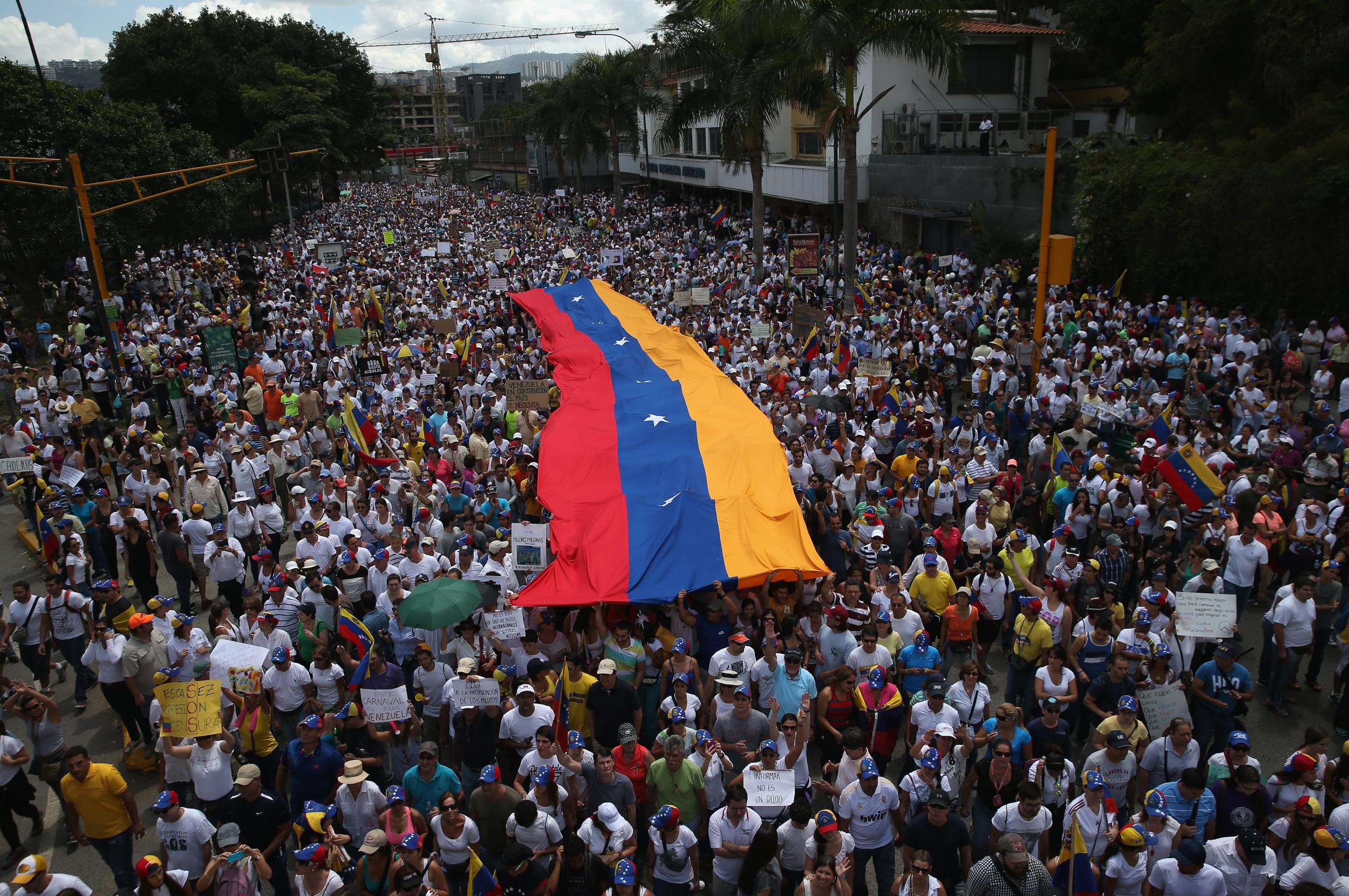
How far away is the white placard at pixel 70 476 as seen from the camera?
13195mm

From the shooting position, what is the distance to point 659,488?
10766mm

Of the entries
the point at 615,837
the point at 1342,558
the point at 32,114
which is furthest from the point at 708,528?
the point at 32,114

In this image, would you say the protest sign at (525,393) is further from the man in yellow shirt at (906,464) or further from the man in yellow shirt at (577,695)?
the man in yellow shirt at (577,695)

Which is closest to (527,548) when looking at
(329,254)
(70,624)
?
(70,624)

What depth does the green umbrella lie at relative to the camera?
25.0ft

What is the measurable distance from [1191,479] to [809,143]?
30.1 m

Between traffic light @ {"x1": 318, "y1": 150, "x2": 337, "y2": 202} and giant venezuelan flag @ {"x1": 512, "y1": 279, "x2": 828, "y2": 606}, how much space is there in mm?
32999

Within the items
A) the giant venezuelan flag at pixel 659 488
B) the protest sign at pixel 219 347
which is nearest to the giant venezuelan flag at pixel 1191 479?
the giant venezuelan flag at pixel 659 488

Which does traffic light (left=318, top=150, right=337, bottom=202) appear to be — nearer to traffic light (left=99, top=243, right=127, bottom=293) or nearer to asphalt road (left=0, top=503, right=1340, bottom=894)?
traffic light (left=99, top=243, right=127, bottom=293)

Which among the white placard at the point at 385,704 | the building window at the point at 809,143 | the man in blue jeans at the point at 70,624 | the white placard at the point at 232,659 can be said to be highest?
the building window at the point at 809,143

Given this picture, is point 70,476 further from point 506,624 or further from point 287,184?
point 287,184

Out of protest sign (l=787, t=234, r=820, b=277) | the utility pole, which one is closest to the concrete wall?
protest sign (l=787, t=234, r=820, b=277)

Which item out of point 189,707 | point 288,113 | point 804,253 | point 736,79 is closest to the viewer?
point 189,707

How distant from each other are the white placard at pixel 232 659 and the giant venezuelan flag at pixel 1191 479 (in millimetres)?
9124
